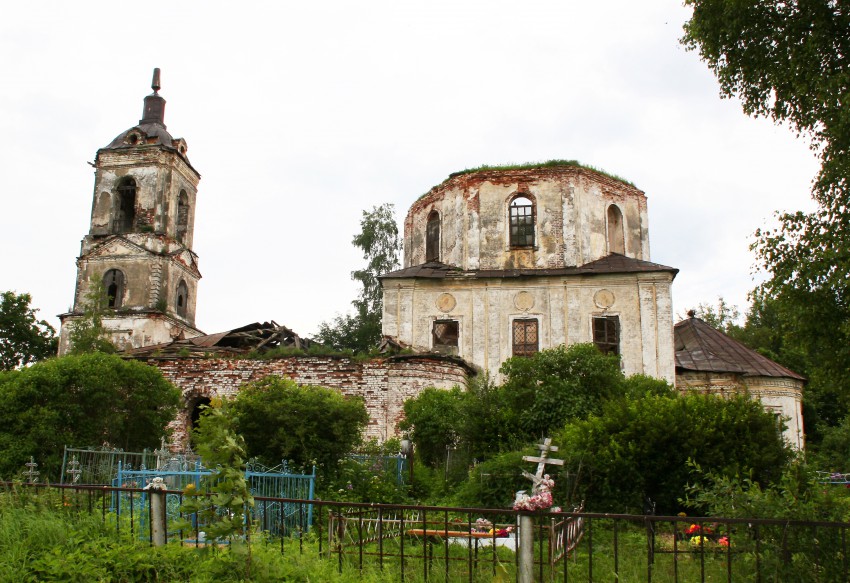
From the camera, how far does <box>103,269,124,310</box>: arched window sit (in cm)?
3084

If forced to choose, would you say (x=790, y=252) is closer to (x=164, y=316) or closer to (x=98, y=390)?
(x=98, y=390)

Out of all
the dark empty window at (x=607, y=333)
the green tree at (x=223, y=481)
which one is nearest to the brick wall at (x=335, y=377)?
the dark empty window at (x=607, y=333)

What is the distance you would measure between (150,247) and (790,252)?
2492cm

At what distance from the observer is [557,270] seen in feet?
82.8

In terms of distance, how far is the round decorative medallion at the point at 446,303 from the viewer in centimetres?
2541

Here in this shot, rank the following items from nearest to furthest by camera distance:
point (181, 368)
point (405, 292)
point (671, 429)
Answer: point (671, 429) → point (181, 368) → point (405, 292)

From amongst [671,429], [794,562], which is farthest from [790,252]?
[794,562]

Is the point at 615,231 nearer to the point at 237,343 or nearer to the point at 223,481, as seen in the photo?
the point at 237,343

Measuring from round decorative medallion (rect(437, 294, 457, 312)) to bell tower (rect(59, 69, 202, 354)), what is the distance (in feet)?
35.7

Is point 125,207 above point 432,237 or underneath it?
above

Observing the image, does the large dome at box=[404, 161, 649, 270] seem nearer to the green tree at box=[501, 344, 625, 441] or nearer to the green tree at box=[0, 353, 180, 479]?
the green tree at box=[501, 344, 625, 441]

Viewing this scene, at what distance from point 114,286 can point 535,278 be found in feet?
53.5

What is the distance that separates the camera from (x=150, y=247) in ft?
102

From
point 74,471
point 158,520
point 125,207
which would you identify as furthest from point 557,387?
point 125,207
